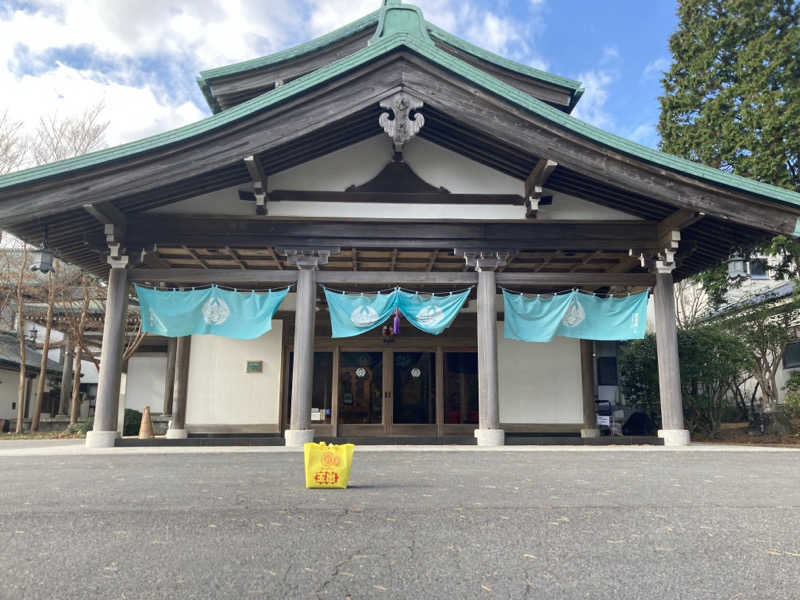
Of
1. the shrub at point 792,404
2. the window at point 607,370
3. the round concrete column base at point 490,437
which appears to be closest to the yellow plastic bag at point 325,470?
the round concrete column base at point 490,437

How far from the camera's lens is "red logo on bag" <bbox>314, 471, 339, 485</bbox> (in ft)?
→ 17.3

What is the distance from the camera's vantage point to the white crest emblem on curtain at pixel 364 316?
10406mm

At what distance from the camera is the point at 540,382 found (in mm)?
14672

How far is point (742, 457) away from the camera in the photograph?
797 cm

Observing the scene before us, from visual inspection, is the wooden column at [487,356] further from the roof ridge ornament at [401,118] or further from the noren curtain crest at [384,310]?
the roof ridge ornament at [401,118]

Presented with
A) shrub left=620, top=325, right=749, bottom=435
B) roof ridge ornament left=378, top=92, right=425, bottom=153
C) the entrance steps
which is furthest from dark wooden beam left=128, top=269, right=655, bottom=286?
shrub left=620, top=325, right=749, bottom=435

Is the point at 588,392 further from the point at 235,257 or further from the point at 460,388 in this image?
the point at 235,257

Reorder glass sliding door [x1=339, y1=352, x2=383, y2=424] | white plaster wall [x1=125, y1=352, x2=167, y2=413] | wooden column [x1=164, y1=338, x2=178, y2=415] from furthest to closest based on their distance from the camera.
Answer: white plaster wall [x1=125, y1=352, x2=167, y2=413] → wooden column [x1=164, y1=338, x2=178, y2=415] → glass sliding door [x1=339, y1=352, x2=383, y2=424]

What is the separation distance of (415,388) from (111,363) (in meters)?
7.34

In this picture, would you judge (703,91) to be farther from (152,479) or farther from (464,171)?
(152,479)

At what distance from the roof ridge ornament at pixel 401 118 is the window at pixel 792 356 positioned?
16.1 m

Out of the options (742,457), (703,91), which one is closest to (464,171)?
(742,457)

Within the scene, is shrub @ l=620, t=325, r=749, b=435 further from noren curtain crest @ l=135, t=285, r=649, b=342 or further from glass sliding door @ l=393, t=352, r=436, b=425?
glass sliding door @ l=393, t=352, r=436, b=425

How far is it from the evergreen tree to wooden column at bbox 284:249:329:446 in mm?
11739
